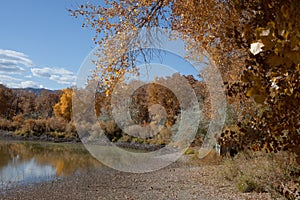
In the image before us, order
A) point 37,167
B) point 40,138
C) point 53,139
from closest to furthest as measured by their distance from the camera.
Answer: point 37,167 → point 53,139 → point 40,138

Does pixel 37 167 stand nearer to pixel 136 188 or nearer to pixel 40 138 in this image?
pixel 136 188

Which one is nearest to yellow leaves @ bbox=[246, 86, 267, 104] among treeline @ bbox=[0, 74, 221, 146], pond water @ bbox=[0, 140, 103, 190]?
treeline @ bbox=[0, 74, 221, 146]

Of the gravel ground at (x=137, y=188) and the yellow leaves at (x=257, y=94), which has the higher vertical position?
the yellow leaves at (x=257, y=94)

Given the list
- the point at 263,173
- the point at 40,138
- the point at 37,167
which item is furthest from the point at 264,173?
the point at 40,138

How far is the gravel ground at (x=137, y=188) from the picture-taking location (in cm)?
886

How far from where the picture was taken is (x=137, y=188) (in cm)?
1034

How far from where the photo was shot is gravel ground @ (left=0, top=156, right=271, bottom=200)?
886cm

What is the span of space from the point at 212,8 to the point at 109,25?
164 centimetres

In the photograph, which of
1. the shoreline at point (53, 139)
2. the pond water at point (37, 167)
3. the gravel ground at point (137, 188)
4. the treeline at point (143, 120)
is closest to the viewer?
the gravel ground at point (137, 188)

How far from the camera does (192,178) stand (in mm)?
11703

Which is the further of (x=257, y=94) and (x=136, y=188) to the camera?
(x=136, y=188)

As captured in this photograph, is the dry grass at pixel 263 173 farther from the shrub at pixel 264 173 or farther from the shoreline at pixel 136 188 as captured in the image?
the shoreline at pixel 136 188

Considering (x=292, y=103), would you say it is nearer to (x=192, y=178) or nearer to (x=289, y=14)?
(x=289, y=14)

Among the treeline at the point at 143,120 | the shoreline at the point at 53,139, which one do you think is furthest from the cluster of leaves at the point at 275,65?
the shoreline at the point at 53,139
